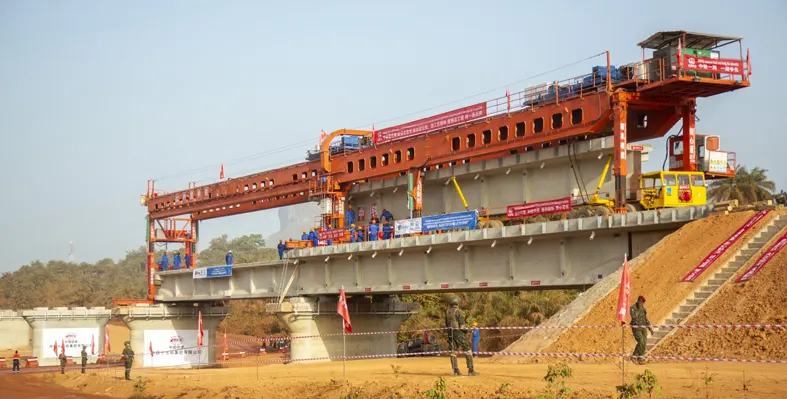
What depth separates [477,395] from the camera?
17359 millimetres

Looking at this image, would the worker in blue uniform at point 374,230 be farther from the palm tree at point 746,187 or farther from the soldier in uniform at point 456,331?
the palm tree at point 746,187

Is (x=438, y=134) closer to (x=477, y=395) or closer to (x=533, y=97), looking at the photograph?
(x=533, y=97)

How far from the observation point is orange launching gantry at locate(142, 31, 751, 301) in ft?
108

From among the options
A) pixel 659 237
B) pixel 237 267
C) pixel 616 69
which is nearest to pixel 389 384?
pixel 659 237

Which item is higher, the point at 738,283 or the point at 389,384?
the point at 738,283

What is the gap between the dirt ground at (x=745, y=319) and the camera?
1988cm

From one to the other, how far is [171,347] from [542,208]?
3598cm

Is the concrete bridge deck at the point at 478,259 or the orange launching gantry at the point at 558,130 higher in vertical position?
the orange launching gantry at the point at 558,130

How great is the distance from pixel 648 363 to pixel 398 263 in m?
21.2

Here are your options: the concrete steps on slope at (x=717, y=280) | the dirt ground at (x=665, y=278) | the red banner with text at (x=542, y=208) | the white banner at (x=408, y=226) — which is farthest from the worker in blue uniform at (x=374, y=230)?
the concrete steps on slope at (x=717, y=280)

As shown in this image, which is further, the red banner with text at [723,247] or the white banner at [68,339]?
the white banner at [68,339]

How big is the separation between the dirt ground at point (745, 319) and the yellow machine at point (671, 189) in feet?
27.9

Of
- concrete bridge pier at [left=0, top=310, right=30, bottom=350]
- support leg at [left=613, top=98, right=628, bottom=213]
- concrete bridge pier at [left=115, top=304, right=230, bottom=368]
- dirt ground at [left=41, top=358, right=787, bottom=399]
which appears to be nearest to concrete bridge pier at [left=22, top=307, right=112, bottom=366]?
concrete bridge pier at [left=115, top=304, right=230, bottom=368]

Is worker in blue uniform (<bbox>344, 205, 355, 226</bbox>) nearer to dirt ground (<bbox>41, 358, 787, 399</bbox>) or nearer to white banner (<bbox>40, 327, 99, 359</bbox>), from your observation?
white banner (<bbox>40, 327, 99, 359</bbox>)
